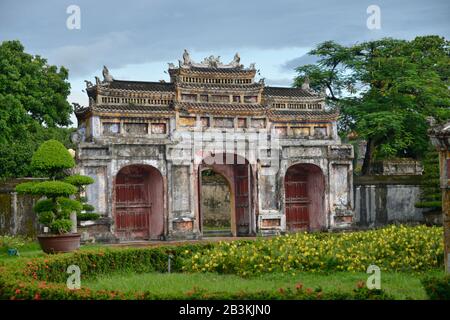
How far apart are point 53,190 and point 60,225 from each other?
3.42 ft

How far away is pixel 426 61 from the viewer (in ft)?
112

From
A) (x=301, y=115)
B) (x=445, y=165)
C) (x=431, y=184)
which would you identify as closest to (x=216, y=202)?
(x=301, y=115)

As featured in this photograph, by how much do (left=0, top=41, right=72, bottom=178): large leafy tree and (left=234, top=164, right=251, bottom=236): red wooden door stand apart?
28.4ft

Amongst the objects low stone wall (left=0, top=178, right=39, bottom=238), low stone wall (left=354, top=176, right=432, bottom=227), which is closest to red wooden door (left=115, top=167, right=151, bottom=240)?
low stone wall (left=0, top=178, right=39, bottom=238)

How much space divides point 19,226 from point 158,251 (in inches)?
386

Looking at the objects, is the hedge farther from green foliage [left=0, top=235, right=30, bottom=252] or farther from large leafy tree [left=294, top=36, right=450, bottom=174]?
large leafy tree [left=294, top=36, right=450, bottom=174]

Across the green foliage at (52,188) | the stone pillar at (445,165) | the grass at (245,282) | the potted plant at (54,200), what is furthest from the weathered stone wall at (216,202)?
the stone pillar at (445,165)

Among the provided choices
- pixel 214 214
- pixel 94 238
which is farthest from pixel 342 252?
pixel 214 214

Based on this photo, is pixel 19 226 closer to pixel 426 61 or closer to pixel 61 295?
pixel 61 295

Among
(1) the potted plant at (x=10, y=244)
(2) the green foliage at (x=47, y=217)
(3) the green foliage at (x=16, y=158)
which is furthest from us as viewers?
(3) the green foliage at (x=16, y=158)

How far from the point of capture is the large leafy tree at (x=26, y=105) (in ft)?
110

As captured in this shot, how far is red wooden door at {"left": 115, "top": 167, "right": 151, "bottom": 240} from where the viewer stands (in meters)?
28.6

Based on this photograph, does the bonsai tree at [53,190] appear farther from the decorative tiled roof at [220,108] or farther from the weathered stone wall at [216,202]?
the weathered stone wall at [216,202]

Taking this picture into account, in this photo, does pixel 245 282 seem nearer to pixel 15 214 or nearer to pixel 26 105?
pixel 15 214
